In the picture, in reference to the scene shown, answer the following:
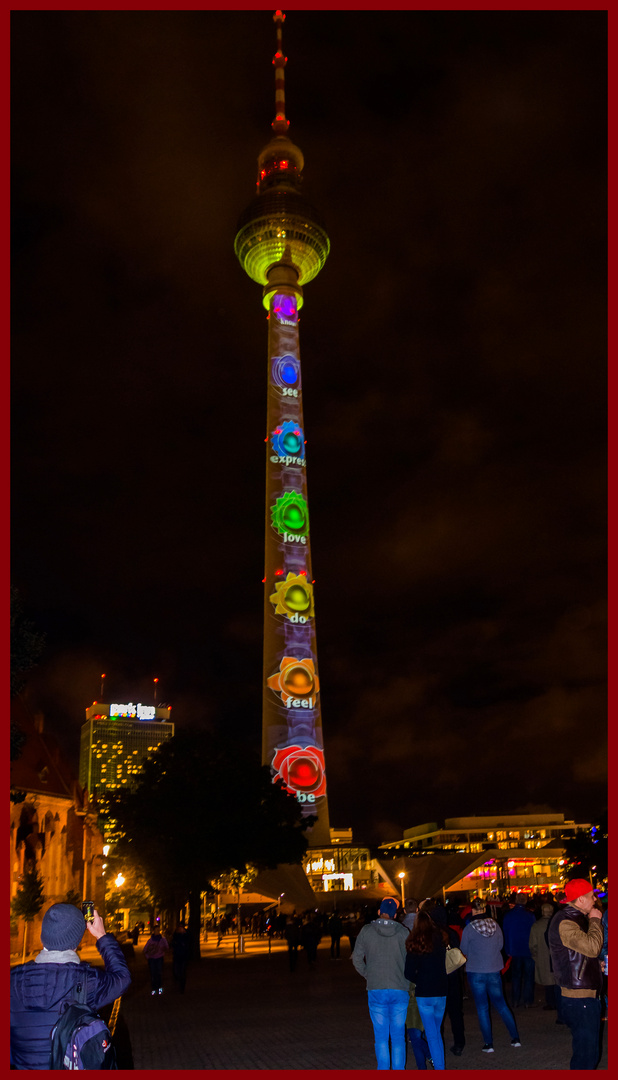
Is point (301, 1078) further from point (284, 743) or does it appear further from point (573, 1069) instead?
point (284, 743)

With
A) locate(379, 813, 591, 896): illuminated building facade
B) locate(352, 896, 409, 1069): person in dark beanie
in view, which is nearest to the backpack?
locate(352, 896, 409, 1069): person in dark beanie

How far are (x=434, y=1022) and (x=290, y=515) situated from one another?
100226 millimetres

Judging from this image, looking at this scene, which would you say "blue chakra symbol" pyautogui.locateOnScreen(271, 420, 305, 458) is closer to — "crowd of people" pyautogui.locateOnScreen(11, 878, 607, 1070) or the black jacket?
"crowd of people" pyautogui.locateOnScreen(11, 878, 607, 1070)

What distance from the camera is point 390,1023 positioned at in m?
10.4

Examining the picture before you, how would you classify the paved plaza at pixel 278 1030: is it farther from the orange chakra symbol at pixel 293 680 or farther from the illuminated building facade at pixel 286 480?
the orange chakra symbol at pixel 293 680

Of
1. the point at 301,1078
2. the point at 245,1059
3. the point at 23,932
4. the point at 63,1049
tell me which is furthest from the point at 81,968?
the point at 23,932

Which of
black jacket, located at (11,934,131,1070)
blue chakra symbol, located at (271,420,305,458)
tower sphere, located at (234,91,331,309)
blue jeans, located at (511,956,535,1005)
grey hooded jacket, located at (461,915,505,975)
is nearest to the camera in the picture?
black jacket, located at (11,934,131,1070)

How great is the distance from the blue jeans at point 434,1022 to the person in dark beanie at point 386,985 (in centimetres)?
63

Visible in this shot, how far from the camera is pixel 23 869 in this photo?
55750 millimetres

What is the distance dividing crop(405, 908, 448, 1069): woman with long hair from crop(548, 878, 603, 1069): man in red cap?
6.42ft

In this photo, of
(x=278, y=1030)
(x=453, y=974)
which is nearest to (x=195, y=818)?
(x=278, y=1030)

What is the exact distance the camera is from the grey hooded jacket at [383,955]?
10.4 meters

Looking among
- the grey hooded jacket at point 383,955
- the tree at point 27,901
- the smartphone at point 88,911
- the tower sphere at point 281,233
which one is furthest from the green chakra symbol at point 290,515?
the smartphone at point 88,911

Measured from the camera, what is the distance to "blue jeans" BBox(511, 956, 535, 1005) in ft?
60.4
